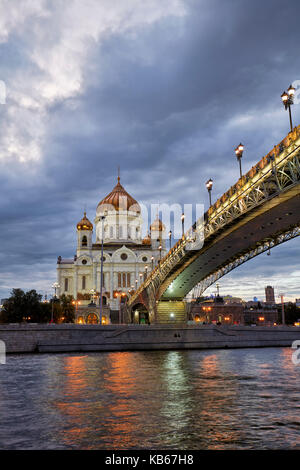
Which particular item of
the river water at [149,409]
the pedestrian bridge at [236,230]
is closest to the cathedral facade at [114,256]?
the pedestrian bridge at [236,230]

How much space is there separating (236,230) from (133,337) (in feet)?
45.9

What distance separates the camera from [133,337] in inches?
1522

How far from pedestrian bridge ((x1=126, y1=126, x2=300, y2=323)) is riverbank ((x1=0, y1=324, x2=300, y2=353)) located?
8.21 m

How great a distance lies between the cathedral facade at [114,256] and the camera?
90438 mm

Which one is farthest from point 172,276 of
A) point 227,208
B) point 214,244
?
point 227,208

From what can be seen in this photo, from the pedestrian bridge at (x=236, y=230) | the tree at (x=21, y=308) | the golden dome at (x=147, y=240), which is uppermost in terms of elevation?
the golden dome at (x=147, y=240)

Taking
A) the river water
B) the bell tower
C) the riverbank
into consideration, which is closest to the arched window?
the bell tower

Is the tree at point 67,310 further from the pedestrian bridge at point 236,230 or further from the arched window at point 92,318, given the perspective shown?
the pedestrian bridge at point 236,230

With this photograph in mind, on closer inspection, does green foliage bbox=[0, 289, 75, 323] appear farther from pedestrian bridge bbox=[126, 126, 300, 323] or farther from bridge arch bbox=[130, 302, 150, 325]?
bridge arch bbox=[130, 302, 150, 325]

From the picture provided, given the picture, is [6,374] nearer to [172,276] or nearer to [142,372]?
[142,372]

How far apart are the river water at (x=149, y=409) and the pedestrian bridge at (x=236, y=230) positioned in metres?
11.1

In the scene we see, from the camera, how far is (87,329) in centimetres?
3738

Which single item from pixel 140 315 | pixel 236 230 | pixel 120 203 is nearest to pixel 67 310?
pixel 140 315

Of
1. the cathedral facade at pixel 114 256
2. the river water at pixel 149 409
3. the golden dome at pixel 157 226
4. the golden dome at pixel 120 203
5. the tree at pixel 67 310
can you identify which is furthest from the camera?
the golden dome at pixel 157 226
